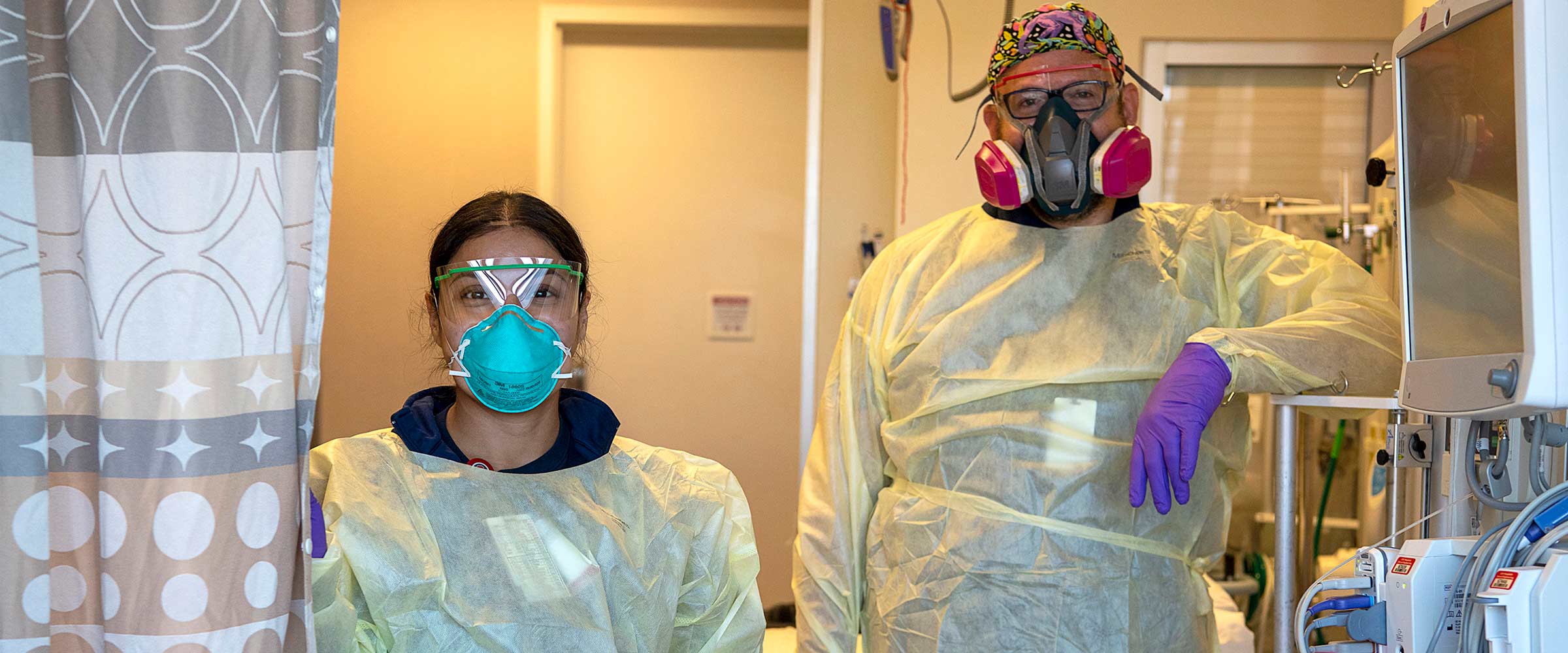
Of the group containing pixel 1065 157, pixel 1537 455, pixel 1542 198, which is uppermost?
pixel 1065 157

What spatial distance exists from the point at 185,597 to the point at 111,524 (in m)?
0.08

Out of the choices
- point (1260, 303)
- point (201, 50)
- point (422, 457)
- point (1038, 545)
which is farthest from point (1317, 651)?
point (201, 50)

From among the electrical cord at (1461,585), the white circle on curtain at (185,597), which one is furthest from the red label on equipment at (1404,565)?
the white circle on curtain at (185,597)

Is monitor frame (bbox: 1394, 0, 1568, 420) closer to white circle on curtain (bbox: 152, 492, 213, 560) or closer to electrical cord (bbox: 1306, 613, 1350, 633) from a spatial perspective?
electrical cord (bbox: 1306, 613, 1350, 633)

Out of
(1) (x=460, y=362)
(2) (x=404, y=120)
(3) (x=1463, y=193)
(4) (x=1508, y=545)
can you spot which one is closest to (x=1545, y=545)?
(4) (x=1508, y=545)

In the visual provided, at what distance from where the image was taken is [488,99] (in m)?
4.36

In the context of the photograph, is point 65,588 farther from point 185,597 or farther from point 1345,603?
point 1345,603

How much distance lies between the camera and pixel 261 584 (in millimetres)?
965

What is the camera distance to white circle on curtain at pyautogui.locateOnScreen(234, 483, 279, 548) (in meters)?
0.96

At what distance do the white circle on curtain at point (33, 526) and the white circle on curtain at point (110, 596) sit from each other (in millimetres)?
46

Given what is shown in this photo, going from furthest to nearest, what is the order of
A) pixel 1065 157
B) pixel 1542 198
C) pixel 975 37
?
pixel 975 37 < pixel 1065 157 < pixel 1542 198

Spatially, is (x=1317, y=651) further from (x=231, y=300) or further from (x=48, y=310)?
(x=48, y=310)

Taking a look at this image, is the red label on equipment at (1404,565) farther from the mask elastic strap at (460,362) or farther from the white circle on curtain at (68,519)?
the white circle on curtain at (68,519)

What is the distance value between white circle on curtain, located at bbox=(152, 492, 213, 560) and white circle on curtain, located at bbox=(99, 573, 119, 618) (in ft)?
0.14
